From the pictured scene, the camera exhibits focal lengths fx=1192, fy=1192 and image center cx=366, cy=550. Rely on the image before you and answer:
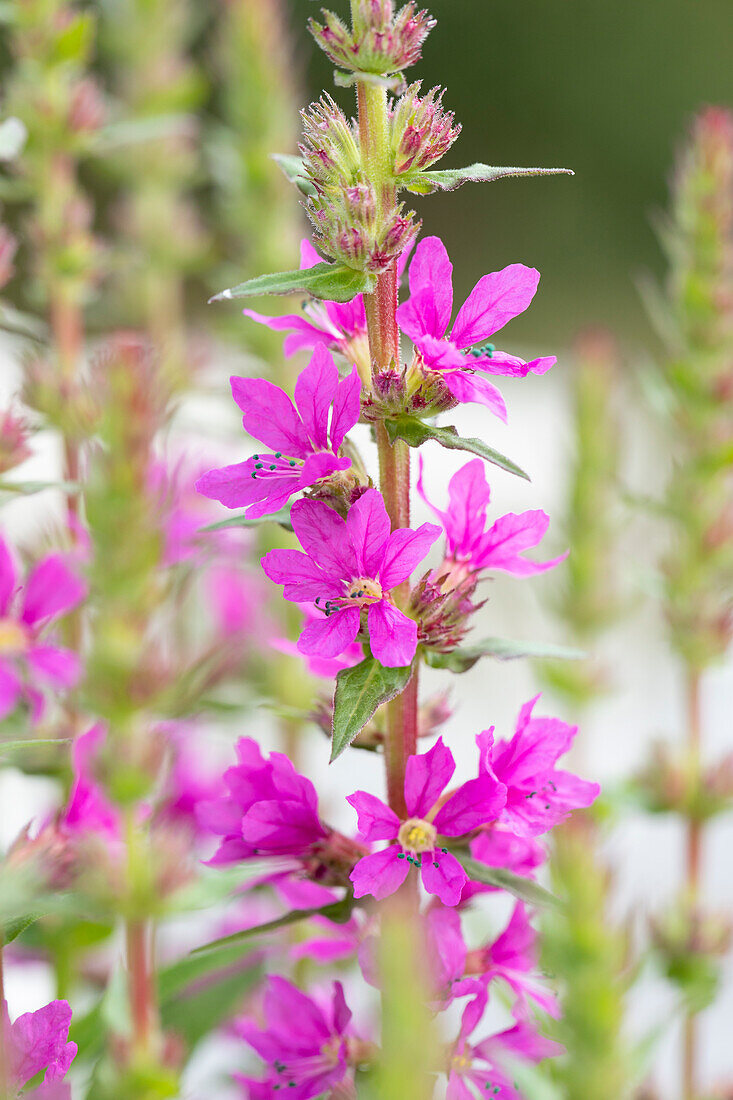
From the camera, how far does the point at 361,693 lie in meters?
0.49

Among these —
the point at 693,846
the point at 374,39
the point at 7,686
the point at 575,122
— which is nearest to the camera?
the point at 374,39

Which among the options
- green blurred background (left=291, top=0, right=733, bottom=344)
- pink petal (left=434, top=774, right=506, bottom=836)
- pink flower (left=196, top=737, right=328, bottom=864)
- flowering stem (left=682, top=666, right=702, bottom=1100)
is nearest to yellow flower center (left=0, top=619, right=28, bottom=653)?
pink flower (left=196, top=737, right=328, bottom=864)

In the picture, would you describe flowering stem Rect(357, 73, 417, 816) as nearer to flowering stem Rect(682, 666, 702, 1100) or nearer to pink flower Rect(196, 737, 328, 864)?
pink flower Rect(196, 737, 328, 864)

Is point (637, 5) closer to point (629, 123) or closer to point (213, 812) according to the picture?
point (629, 123)

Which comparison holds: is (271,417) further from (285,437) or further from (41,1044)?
(41,1044)

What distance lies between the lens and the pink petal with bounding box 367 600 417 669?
19.1 inches

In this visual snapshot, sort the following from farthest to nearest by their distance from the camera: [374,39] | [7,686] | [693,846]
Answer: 1. [693,846]
2. [7,686]
3. [374,39]

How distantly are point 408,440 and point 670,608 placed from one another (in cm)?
60

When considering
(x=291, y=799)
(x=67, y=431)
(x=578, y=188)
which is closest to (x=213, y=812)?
(x=291, y=799)

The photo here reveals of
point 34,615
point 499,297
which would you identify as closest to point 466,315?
point 499,297

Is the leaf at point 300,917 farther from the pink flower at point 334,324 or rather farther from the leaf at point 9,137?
the leaf at point 9,137

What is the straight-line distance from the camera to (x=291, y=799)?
0.55m

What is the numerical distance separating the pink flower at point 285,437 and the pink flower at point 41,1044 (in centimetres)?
22

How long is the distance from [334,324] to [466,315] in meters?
0.08
